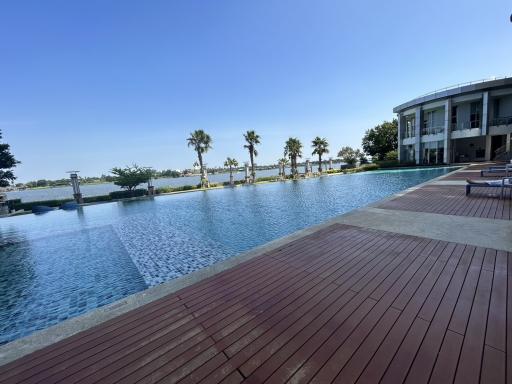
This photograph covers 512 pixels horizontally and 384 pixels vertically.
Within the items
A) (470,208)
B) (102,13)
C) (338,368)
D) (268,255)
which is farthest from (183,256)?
(102,13)

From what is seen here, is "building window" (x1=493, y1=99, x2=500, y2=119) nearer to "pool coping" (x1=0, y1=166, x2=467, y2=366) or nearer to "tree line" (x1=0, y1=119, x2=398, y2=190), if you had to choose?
"tree line" (x1=0, y1=119, x2=398, y2=190)

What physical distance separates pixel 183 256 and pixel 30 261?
18.0 feet

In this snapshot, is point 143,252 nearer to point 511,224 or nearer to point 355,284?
point 355,284

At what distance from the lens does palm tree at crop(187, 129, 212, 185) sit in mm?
29562

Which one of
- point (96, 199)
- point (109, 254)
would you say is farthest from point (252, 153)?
point (109, 254)

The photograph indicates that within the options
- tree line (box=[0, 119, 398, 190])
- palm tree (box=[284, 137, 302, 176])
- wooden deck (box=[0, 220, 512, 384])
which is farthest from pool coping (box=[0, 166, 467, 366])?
palm tree (box=[284, 137, 302, 176])

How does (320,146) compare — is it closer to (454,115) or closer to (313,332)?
(454,115)

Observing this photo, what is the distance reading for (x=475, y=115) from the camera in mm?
25312

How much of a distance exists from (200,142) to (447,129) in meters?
30.4

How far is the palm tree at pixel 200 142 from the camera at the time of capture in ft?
97.0

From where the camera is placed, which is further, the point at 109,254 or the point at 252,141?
the point at 252,141

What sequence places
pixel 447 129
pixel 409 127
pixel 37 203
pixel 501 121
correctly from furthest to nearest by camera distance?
pixel 409 127 < pixel 447 129 < pixel 501 121 < pixel 37 203

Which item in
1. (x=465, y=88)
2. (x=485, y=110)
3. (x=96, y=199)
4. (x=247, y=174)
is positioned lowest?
(x=96, y=199)

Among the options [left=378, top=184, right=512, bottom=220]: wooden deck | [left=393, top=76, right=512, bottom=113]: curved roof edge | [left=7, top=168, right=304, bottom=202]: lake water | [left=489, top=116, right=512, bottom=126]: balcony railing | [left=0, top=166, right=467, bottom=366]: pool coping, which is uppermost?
[left=393, top=76, right=512, bottom=113]: curved roof edge
